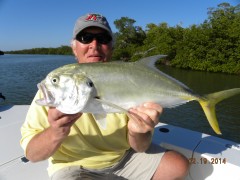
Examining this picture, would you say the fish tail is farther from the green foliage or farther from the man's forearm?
the green foliage

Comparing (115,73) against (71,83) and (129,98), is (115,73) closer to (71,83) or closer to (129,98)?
(129,98)

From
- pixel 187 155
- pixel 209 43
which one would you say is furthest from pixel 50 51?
pixel 187 155

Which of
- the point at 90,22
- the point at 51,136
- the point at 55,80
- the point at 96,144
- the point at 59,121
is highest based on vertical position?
the point at 90,22

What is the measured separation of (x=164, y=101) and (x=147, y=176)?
1.03m

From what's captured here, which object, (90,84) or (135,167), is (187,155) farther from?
(90,84)

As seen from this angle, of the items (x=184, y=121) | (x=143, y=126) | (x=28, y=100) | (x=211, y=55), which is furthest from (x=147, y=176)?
(x=211, y=55)

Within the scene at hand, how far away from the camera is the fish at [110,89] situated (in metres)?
1.73

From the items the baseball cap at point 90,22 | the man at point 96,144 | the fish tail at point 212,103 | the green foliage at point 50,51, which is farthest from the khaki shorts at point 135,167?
the green foliage at point 50,51

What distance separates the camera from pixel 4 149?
3299 millimetres

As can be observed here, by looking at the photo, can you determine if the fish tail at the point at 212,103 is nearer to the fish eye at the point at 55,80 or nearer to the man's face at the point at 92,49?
the man's face at the point at 92,49

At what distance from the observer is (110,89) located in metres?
1.87

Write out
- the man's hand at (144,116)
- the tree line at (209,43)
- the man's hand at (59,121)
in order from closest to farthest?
the man's hand at (59,121)
the man's hand at (144,116)
the tree line at (209,43)

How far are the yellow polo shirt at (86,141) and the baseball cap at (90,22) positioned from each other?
0.78 metres

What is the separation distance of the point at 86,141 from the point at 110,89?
0.75 metres
